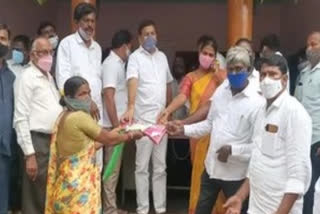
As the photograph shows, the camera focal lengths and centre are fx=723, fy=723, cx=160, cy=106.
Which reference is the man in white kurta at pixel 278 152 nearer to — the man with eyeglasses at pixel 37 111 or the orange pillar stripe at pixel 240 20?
the man with eyeglasses at pixel 37 111

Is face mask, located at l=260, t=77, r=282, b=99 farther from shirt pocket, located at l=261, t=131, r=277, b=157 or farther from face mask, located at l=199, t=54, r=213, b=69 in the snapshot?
face mask, located at l=199, t=54, r=213, b=69

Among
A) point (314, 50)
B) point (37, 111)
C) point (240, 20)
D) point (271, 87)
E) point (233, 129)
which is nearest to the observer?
point (271, 87)

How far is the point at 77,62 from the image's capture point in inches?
258

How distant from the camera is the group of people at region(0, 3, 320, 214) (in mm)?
4371

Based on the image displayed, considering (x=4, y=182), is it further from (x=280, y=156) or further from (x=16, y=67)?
(x=280, y=156)

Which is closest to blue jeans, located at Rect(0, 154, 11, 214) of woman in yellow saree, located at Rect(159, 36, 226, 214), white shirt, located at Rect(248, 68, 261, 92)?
woman in yellow saree, located at Rect(159, 36, 226, 214)

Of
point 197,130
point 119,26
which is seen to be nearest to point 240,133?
point 197,130

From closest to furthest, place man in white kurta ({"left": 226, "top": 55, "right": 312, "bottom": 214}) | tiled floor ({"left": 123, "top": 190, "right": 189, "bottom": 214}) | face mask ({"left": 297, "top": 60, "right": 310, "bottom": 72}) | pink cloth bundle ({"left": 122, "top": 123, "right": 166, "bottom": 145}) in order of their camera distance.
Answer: man in white kurta ({"left": 226, "top": 55, "right": 312, "bottom": 214})
pink cloth bundle ({"left": 122, "top": 123, "right": 166, "bottom": 145})
face mask ({"left": 297, "top": 60, "right": 310, "bottom": 72})
tiled floor ({"left": 123, "top": 190, "right": 189, "bottom": 214})

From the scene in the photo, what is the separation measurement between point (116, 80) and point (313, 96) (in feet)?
6.25

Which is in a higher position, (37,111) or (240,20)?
(240,20)

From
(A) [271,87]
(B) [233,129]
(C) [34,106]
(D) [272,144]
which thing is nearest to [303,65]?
(B) [233,129]

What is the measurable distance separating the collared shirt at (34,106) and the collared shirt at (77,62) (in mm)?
277

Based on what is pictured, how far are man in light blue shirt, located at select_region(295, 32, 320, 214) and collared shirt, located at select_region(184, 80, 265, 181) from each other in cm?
138

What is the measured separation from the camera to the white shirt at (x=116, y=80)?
7020mm
